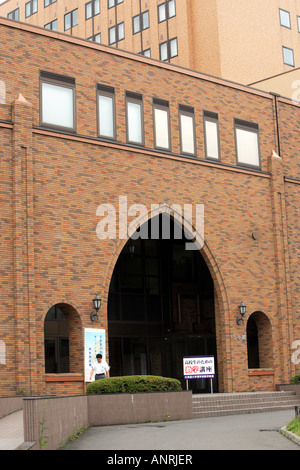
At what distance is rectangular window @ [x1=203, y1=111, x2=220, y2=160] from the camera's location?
1042 inches

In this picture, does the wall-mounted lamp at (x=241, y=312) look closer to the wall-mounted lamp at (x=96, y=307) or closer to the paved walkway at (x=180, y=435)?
the wall-mounted lamp at (x=96, y=307)

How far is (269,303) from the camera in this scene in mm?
26891

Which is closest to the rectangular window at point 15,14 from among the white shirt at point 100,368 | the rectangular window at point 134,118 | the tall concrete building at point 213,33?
the tall concrete building at point 213,33

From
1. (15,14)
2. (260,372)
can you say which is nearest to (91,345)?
(260,372)

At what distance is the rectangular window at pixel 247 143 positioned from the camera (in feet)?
90.0

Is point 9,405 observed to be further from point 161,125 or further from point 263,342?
point 263,342

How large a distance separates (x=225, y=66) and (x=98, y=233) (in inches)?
816

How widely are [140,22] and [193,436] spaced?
36.3 m

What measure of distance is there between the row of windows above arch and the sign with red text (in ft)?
23.1

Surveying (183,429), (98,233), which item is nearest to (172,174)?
(98,233)

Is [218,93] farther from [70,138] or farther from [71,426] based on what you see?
[71,426]

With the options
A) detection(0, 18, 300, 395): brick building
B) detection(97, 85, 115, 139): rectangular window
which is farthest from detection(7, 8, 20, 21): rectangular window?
detection(97, 85, 115, 139): rectangular window

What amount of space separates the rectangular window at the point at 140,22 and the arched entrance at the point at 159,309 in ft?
71.0

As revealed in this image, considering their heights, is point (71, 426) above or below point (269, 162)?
below
